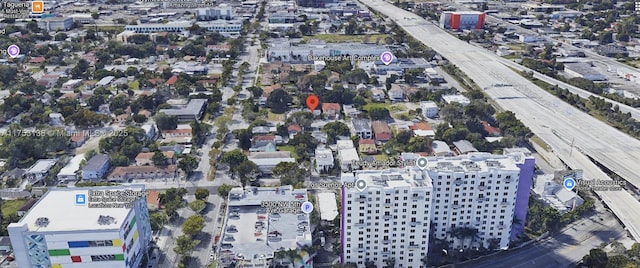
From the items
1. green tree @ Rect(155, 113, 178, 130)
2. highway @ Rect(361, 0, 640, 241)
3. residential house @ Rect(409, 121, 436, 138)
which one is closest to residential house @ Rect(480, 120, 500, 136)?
highway @ Rect(361, 0, 640, 241)

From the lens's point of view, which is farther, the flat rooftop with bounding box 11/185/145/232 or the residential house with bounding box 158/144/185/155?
the residential house with bounding box 158/144/185/155

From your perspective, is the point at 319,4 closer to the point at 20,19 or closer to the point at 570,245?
the point at 20,19

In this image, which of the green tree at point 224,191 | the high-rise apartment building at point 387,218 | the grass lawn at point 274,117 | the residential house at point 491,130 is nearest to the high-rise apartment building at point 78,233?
the green tree at point 224,191

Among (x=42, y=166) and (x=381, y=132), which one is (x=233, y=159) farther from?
(x=42, y=166)

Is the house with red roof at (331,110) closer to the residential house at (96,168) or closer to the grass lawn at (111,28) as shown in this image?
the residential house at (96,168)

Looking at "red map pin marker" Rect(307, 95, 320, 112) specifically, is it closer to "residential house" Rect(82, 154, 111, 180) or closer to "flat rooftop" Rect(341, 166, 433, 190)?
"residential house" Rect(82, 154, 111, 180)

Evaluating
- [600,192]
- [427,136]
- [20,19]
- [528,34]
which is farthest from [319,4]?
[600,192]
